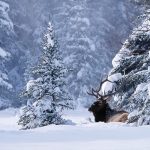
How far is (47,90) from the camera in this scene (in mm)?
18812

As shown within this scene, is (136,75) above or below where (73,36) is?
below

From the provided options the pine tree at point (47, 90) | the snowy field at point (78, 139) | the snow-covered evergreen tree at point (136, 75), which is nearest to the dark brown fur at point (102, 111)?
the snow-covered evergreen tree at point (136, 75)

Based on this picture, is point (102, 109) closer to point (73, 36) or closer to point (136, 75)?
point (136, 75)

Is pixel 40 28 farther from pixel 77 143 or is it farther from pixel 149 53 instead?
pixel 77 143

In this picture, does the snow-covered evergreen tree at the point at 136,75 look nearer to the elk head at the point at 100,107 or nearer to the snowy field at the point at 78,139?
the elk head at the point at 100,107

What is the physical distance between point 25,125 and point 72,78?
100 feet

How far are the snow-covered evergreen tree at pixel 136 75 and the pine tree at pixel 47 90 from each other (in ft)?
7.03

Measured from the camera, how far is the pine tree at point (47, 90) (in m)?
18.5

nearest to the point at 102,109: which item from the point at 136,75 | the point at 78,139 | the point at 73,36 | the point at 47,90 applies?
the point at 47,90

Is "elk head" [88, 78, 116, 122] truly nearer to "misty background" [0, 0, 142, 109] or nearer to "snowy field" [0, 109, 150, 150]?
"snowy field" [0, 109, 150, 150]

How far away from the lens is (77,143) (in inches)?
304

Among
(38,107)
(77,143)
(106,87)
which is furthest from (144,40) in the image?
(77,143)

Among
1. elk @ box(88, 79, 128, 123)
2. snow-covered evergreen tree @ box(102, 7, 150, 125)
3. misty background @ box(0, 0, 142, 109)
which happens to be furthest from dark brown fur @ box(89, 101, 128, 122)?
misty background @ box(0, 0, 142, 109)

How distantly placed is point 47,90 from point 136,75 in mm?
4056
